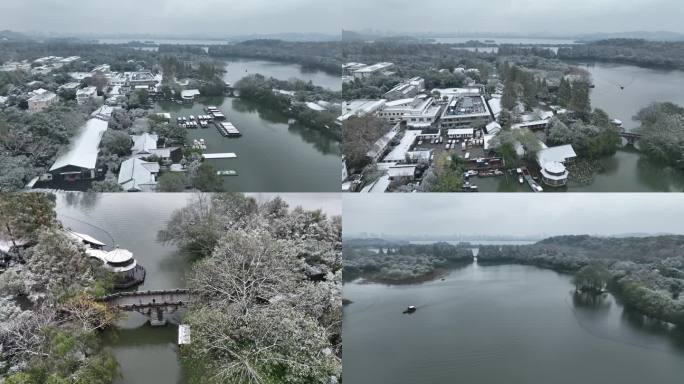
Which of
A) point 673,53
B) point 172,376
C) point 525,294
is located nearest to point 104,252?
point 172,376

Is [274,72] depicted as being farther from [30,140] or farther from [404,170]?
[30,140]

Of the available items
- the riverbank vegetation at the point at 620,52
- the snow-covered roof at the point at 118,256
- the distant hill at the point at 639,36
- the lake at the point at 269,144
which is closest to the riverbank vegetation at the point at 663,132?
the riverbank vegetation at the point at 620,52

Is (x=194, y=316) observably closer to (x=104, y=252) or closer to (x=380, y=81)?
(x=104, y=252)

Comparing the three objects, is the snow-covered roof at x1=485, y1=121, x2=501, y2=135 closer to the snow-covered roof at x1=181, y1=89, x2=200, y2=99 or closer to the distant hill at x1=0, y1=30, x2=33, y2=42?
the snow-covered roof at x1=181, y1=89, x2=200, y2=99

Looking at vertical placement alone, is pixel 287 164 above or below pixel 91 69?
below

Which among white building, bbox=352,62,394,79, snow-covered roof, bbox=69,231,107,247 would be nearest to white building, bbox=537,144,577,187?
white building, bbox=352,62,394,79

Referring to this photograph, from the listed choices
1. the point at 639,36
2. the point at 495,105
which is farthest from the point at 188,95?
the point at 639,36
